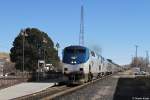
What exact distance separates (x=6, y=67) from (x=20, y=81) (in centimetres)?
7528

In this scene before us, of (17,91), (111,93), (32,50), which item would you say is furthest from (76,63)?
(32,50)

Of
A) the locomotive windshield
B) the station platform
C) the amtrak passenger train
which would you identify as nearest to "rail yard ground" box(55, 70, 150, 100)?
the station platform

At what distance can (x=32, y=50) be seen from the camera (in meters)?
107

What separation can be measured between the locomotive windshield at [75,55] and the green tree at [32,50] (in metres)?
52.7

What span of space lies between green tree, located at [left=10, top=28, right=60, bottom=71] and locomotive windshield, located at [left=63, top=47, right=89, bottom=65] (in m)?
52.7

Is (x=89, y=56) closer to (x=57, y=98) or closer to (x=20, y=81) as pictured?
(x=20, y=81)

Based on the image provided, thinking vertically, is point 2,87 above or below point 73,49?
below

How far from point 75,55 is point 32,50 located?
58.8 meters

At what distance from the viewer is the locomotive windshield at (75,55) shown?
48.6 meters

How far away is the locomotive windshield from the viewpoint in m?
48.6

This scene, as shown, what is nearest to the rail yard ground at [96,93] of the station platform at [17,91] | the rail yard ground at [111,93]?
the rail yard ground at [111,93]

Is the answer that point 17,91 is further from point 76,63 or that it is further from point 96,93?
point 76,63

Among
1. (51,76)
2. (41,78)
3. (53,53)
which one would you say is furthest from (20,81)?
(53,53)

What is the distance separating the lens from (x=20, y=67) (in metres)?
108
